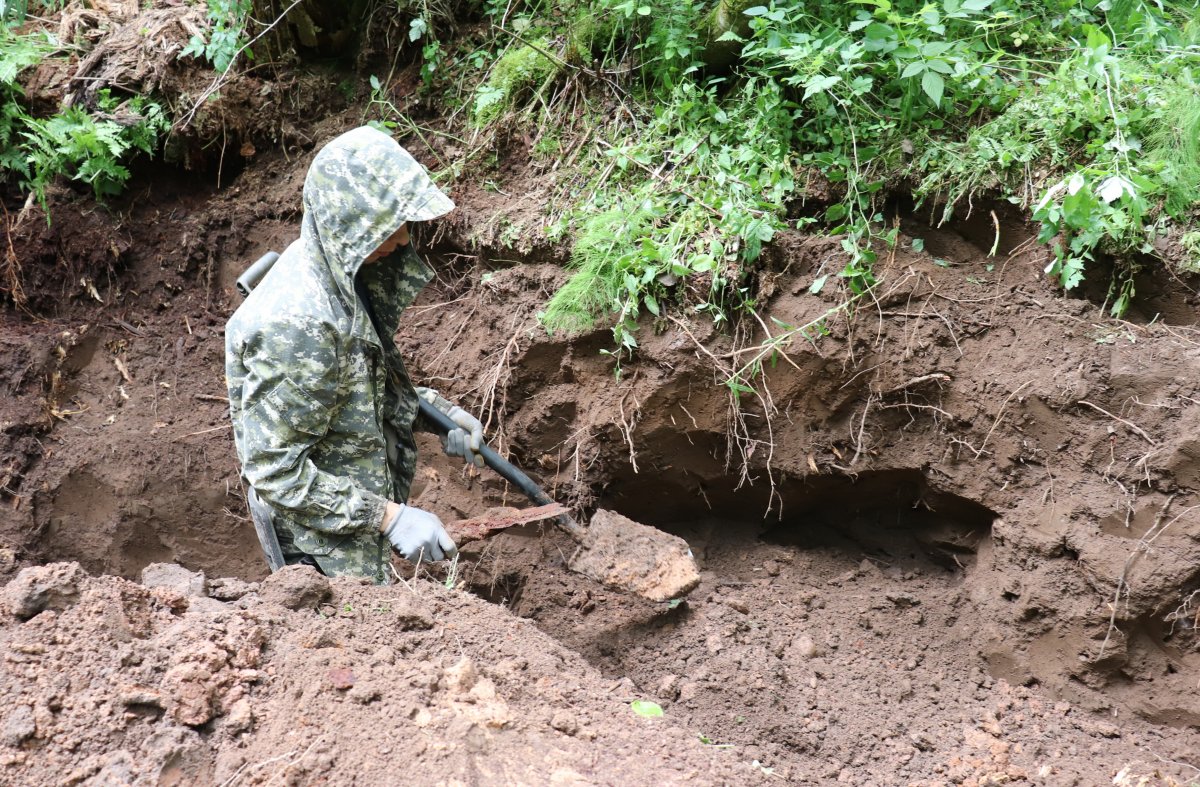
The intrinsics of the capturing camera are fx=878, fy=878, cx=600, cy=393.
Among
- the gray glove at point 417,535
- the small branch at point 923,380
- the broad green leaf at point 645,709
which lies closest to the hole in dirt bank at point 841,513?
the small branch at point 923,380

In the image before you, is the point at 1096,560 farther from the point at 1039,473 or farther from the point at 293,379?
the point at 293,379

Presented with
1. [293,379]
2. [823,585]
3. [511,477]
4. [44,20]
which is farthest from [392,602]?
[44,20]

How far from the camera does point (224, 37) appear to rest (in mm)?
4914

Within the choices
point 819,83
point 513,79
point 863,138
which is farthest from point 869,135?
point 513,79

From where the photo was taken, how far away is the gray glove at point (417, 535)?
3018mm

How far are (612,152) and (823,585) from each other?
225 cm

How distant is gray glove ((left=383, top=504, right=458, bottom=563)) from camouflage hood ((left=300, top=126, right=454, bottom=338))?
0.66 meters

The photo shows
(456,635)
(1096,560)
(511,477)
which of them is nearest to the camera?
(456,635)

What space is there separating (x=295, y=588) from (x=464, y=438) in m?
1.12

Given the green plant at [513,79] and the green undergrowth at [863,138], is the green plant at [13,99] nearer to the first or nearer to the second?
the green plant at [513,79]

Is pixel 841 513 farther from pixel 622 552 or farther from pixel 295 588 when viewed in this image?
pixel 295 588

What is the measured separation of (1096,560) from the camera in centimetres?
316

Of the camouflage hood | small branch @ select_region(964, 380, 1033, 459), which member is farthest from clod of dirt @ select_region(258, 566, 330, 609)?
small branch @ select_region(964, 380, 1033, 459)

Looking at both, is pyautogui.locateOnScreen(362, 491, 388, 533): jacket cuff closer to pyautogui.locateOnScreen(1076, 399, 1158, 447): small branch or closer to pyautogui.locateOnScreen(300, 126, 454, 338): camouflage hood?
pyautogui.locateOnScreen(300, 126, 454, 338): camouflage hood
